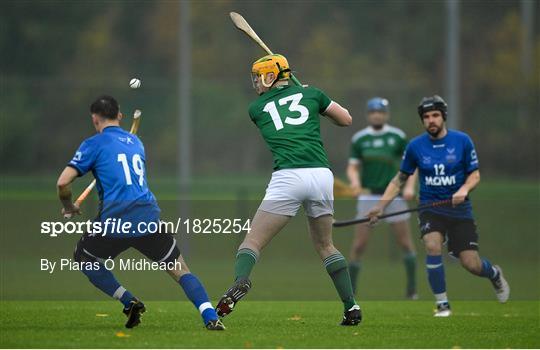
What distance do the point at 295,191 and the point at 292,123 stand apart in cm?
55

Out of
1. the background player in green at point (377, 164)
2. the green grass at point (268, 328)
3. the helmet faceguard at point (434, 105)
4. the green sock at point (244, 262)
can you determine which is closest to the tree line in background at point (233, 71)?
the background player in green at point (377, 164)

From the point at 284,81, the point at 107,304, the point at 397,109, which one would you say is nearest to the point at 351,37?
the point at 397,109

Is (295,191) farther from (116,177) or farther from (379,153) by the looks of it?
(379,153)

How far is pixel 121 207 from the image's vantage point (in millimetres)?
9305

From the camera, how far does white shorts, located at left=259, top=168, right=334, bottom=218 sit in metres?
9.61

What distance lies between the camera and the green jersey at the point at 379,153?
1502 centimetres

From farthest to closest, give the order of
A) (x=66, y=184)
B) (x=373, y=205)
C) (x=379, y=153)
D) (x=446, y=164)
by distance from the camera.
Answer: (x=379, y=153), (x=373, y=205), (x=446, y=164), (x=66, y=184)

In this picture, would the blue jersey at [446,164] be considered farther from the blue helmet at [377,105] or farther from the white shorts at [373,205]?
the blue helmet at [377,105]

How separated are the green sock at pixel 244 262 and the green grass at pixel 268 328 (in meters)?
0.46

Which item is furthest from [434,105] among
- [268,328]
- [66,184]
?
[66,184]

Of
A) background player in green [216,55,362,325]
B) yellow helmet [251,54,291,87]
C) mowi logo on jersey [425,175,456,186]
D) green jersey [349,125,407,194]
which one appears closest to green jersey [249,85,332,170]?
background player in green [216,55,362,325]

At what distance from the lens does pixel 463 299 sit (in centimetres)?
1458

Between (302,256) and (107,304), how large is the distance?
352 inches

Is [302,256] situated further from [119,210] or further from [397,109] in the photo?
[119,210]
